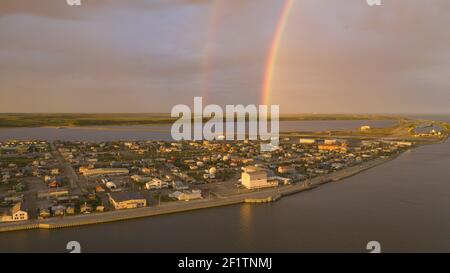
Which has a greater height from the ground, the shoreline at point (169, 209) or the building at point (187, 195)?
the building at point (187, 195)

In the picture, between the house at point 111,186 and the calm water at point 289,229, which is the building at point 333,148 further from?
the house at point 111,186

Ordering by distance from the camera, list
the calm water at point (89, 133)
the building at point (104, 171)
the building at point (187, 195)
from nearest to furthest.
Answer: the building at point (187, 195)
the building at point (104, 171)
the calm water at point (89, 133)

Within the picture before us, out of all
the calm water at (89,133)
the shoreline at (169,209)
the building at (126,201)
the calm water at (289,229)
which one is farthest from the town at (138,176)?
the calm water at (89,133)

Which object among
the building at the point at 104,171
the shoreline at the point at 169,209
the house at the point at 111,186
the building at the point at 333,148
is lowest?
the shoreline at the point at 169,209

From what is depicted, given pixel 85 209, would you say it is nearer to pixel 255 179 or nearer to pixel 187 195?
pixel 187 195

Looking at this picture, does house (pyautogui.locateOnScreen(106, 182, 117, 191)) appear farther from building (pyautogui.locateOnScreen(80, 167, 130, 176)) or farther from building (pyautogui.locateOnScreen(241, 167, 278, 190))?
building (pyautogui.locateOnScreen(241, 167, 278, 190))

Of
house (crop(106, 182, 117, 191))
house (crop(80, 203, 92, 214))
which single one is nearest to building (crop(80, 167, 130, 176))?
house (crop(106, 182, 117, 191))
